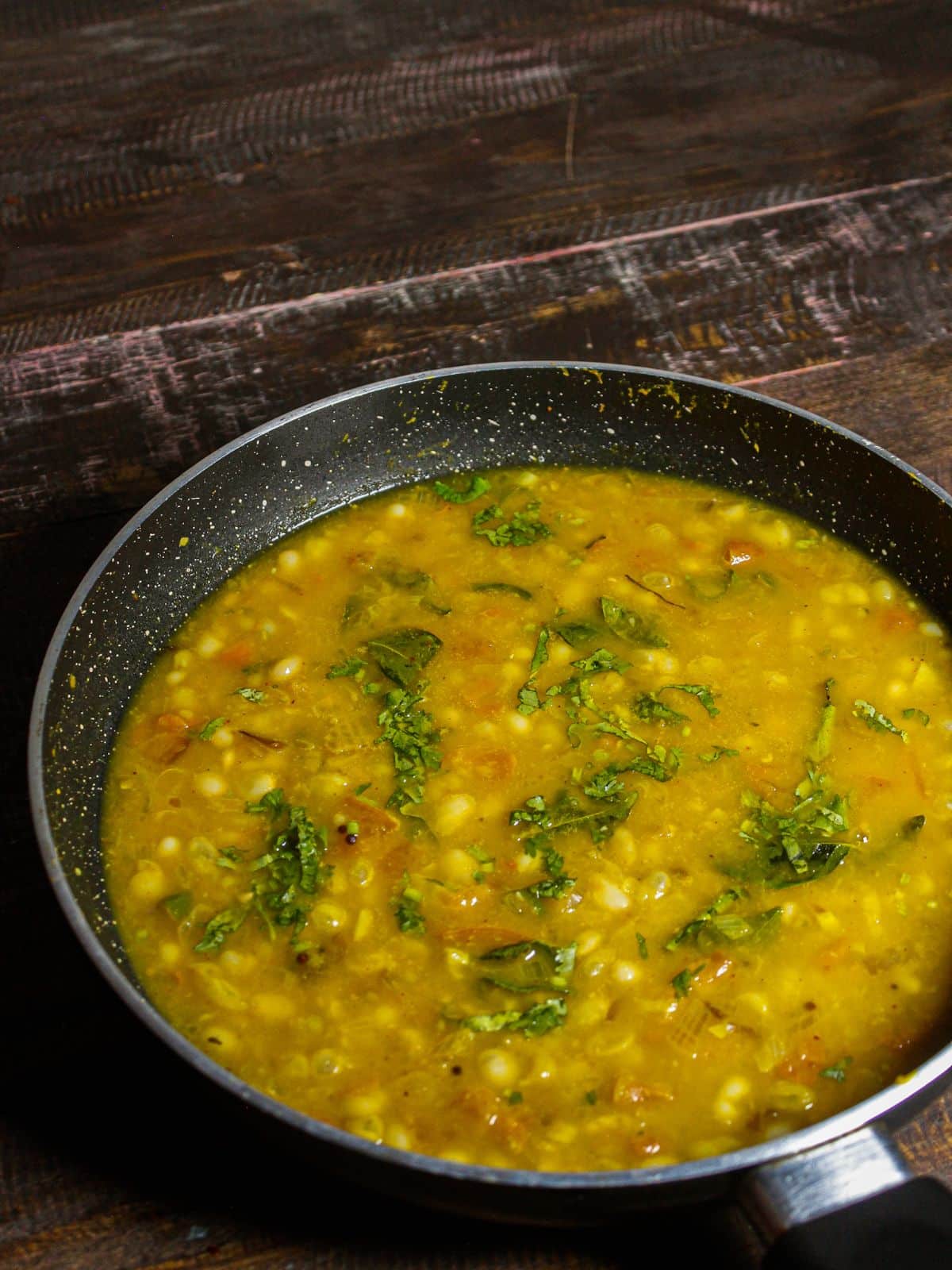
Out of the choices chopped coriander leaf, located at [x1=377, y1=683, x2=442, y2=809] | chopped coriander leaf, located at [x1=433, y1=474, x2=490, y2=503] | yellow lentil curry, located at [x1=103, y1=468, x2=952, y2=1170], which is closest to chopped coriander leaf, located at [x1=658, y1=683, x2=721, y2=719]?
yellow lentil curry, located at [x1=103, y1=468, x2=952, y2=1170]

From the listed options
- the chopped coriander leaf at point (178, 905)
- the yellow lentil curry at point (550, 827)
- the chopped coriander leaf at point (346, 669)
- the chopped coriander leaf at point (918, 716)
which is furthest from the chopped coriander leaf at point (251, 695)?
the chopped coriander leaf at point (918, 716)

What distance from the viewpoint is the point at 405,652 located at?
287cm

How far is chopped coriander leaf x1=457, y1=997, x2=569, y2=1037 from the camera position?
7.52 ft

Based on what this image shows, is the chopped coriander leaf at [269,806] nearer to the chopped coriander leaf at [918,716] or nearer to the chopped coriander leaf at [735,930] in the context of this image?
the chopped coriander leaf at [735,930]

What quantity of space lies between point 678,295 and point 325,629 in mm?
1676

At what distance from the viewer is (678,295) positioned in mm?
3979

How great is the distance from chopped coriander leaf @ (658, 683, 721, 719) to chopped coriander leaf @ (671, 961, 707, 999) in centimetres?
58

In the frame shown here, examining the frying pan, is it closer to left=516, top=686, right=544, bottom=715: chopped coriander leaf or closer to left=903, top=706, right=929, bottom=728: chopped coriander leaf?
left=903, top=706, right=929, bottom=728: chopped coriander leaf

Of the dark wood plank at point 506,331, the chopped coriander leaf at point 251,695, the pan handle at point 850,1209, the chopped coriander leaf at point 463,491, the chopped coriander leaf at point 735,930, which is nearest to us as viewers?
the pan handle at point 850,1209

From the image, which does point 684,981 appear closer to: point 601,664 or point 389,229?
point 601,664

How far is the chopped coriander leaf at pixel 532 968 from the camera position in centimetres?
235

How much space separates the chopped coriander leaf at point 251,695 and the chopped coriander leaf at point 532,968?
0.75m

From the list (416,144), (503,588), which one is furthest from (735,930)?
(416,144)

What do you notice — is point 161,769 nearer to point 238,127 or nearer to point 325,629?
point 325,629
